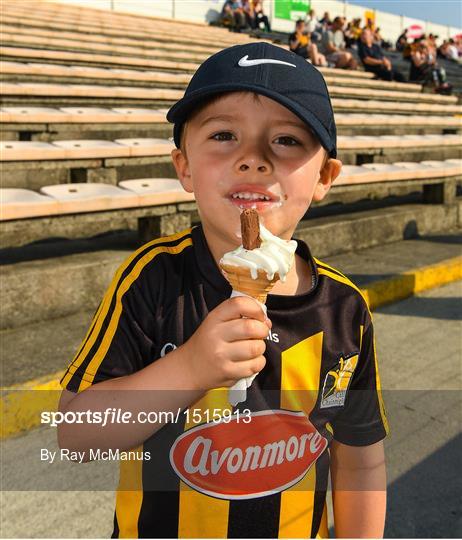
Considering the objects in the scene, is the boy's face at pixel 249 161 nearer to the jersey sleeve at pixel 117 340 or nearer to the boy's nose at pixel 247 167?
the boy's nose at pixel 247 167

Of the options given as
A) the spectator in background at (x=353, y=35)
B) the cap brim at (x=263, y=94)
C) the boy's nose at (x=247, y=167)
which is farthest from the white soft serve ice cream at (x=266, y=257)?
the spectator in background at (x=353, y=35)

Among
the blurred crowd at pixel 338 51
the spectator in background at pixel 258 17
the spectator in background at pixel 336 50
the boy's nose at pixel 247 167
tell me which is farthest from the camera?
the spectator in background at pixel 258 17

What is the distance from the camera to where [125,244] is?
349 centimetres

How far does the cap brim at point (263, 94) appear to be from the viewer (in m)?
0.92

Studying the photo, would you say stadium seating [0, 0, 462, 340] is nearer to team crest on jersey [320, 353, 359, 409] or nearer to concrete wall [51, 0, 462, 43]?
team crest on jersey [320, 353, 359, 409]

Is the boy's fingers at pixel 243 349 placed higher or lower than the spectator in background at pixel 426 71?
lower

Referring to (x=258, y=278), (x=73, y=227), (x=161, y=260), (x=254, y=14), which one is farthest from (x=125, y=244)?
(x=254, y=14)

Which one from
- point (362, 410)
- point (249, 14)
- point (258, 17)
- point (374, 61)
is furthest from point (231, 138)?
point (258, 17)

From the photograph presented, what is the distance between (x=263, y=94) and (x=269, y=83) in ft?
0.10

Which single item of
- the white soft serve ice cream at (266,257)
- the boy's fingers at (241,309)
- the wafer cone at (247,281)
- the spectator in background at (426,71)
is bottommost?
the boy's fingers at (241,309)

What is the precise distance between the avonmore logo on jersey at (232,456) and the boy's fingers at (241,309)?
0.32 m

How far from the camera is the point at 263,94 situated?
914mm

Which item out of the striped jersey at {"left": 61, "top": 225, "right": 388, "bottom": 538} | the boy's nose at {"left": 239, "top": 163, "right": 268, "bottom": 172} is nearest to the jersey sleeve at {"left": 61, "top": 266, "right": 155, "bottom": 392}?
the striped jersey at {"left": 61, "top": 225, "right": 388, "bottom": 538}

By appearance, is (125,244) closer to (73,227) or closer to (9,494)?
(73,227)
